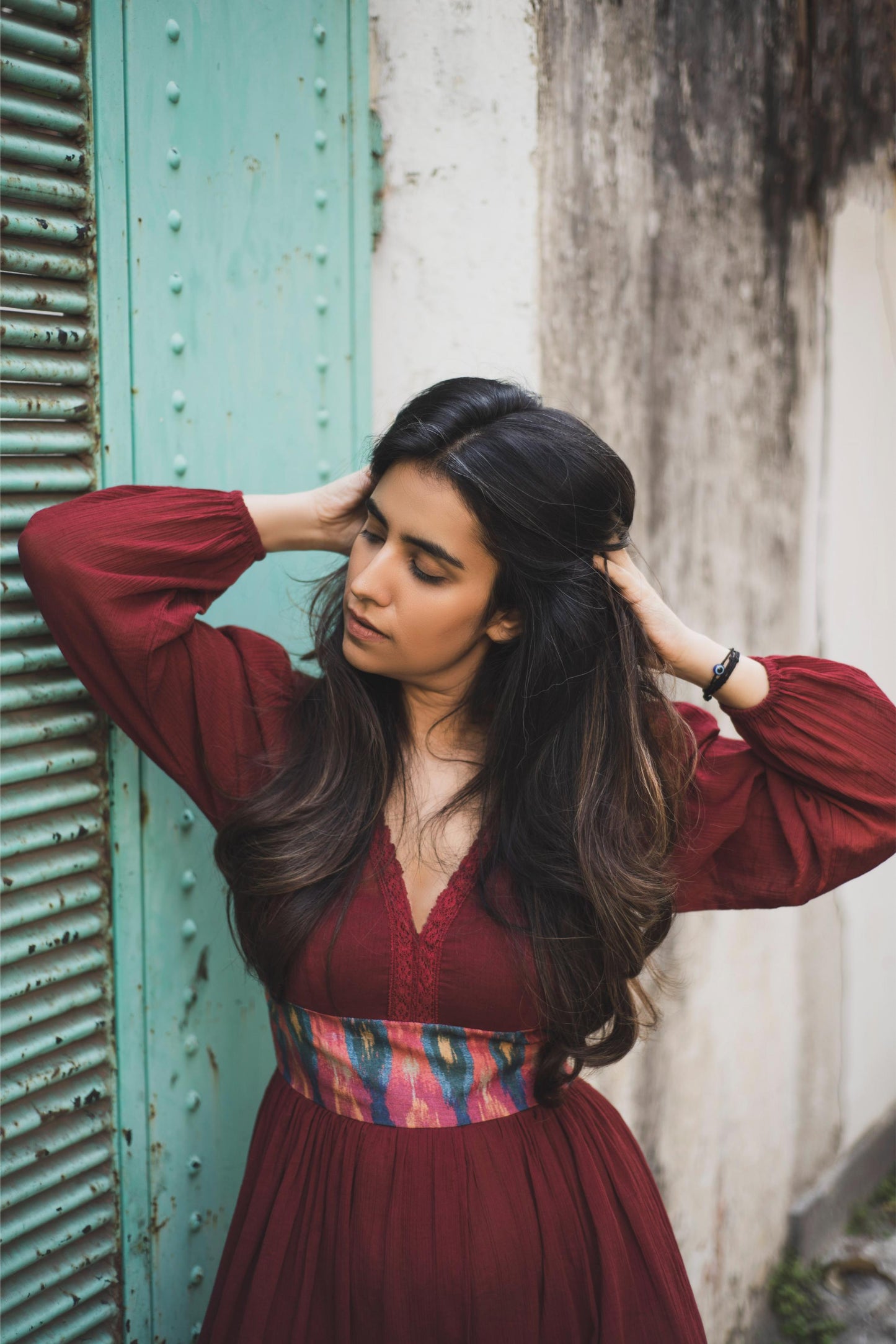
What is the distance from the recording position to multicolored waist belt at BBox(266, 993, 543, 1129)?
64.3 inches

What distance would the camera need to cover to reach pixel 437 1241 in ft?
5.24

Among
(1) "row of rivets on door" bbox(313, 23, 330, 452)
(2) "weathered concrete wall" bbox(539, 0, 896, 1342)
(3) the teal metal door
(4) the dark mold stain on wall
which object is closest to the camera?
(3) the teal metal door

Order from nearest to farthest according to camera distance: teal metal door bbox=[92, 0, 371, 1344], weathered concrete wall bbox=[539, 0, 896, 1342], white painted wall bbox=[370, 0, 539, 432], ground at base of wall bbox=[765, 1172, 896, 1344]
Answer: teal metal door bbox=[92, 0, 371, 1344] → white painted wall bbox=[370, 0, 539, 432] → weathered concrete wall bbox=[539, 0, 896, 1342] → ground at base of wall bbox=[765, 1172, 896, 1344]

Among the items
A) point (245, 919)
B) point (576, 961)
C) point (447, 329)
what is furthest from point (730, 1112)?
point (447, 329)

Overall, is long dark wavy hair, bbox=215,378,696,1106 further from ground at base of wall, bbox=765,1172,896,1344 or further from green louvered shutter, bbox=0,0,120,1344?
ground at base of wall, bbox=765,1172,896,1344

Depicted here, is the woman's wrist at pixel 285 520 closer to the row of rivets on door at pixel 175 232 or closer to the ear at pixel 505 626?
the row of rivets on door at pixel 175 232

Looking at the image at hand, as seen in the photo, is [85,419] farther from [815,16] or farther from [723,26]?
[815,16]

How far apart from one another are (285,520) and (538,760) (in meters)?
0.55

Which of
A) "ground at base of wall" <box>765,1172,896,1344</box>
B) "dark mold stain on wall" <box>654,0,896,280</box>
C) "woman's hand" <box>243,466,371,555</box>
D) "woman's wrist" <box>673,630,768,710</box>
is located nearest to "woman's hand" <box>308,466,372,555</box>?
"woman's hand" <box>243,466,371,555</box>

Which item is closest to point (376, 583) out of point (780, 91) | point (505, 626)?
point (505, 626)

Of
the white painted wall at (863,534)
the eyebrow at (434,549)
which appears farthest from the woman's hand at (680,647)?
the white painted wall at (863,534)

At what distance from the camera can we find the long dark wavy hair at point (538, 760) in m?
1.60

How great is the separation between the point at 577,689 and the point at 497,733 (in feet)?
0.47

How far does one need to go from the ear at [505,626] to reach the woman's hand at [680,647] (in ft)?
0.56
